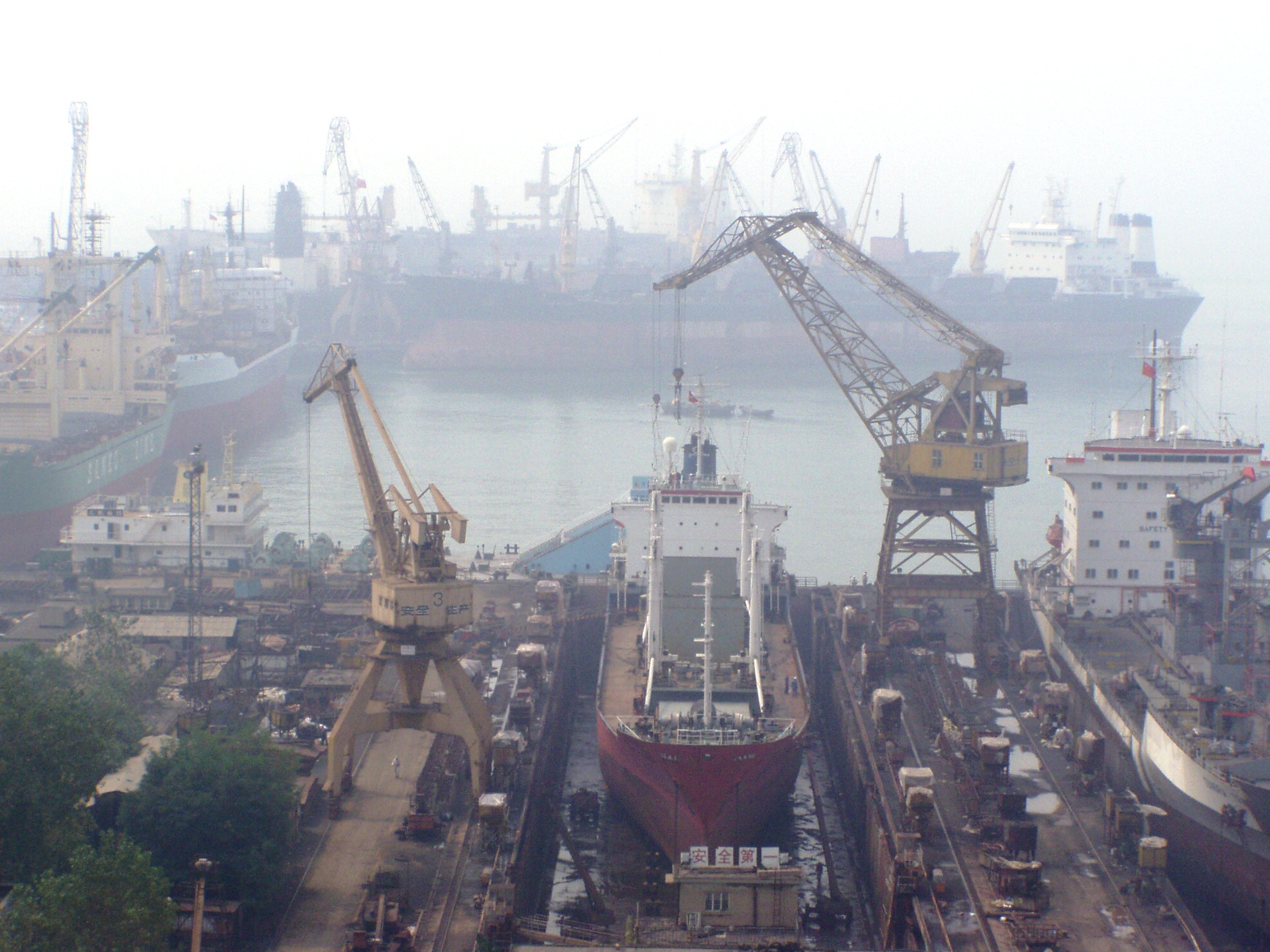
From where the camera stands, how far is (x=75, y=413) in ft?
129

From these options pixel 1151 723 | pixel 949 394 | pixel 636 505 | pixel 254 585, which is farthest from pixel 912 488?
pixel 254 585

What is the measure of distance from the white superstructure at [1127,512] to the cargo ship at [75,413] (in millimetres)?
20898

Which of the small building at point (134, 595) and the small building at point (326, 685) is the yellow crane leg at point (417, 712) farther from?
the small building at point (134, 595)

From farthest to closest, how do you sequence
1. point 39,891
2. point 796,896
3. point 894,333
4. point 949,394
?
point 894,333, point 949,394, point 796,896, point 39,891

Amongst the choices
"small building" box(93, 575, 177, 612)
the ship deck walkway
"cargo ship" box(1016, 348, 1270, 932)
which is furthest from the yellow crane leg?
"small building" box(93, 575, 177, 612)

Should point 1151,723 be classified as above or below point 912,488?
below

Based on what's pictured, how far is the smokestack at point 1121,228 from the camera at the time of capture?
97500 millimetres

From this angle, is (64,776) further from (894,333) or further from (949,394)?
(894,333)

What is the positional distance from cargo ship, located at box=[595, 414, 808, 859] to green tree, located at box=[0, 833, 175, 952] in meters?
5.99

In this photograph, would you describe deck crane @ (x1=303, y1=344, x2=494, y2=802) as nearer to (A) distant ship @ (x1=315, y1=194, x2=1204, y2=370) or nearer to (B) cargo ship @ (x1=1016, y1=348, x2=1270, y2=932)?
(B) cargo ship @ (x1=1016, y1=348, x2=1270, y2=932)

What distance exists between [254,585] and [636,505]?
6.49 metres

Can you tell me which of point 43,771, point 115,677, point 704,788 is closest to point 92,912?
point 43,771

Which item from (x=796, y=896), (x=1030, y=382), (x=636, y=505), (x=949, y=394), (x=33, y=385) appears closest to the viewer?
(x=796, y=896)

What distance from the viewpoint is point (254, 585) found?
24.1 m
